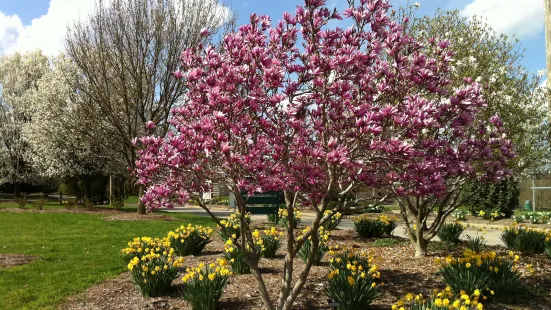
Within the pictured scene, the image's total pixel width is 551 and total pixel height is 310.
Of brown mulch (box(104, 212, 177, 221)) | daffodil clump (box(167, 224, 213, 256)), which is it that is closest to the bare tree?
brown mulch (box(104, 212, 177, 221))

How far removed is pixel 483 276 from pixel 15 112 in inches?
1423

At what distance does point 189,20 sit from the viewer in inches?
760

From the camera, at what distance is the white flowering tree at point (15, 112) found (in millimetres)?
33500

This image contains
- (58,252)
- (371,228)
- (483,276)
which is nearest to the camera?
(483,276)

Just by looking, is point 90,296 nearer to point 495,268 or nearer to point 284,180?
point 284,180

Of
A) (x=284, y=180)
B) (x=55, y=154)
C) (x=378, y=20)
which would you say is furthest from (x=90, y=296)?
(x=55, y=154)

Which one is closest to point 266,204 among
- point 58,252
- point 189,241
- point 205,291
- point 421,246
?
point 189,241

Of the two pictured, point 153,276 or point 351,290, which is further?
point 153,276

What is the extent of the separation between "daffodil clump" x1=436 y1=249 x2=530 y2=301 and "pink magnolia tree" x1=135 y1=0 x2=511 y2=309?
1.62 metres

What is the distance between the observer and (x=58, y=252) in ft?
35.4

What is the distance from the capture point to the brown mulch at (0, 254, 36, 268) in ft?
29.6

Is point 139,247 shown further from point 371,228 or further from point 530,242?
point 530,242

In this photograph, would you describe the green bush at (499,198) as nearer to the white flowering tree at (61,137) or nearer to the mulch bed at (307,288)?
the mulch bed at (307,288)

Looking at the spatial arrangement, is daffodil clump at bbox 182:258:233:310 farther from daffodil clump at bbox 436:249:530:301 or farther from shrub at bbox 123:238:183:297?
daffodil clump at bbox 436:249:530:301
